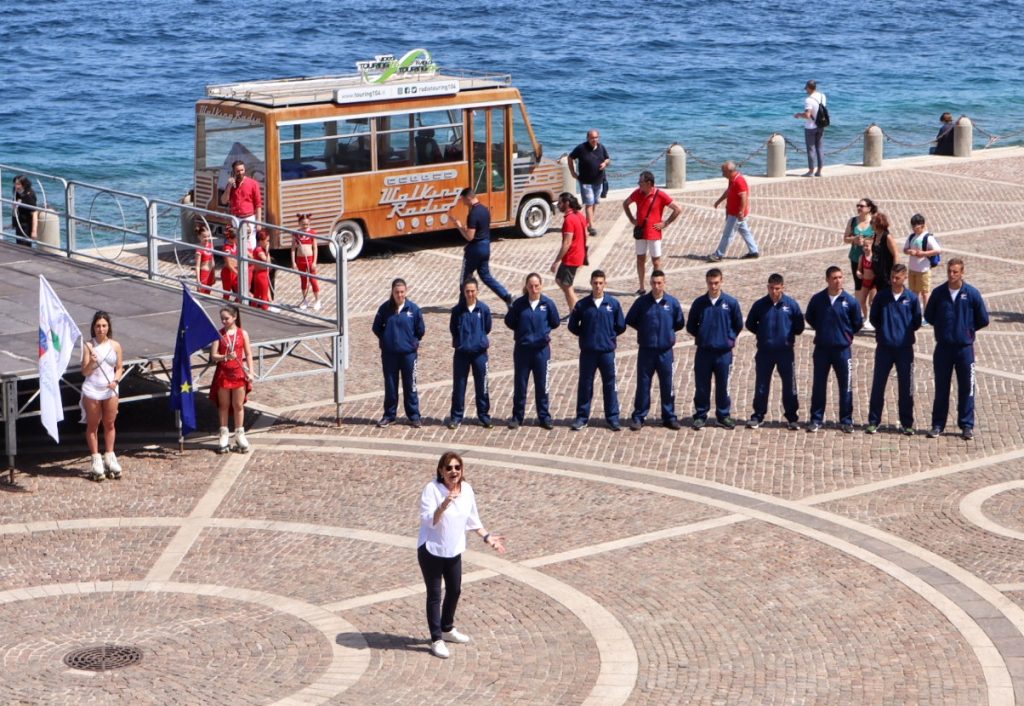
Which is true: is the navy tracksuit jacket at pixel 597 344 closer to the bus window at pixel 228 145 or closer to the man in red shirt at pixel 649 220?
the man in red shirt at pixel 649 220

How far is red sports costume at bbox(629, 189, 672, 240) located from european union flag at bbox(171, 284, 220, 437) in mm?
8321

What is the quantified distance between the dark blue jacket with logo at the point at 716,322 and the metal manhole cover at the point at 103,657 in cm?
733

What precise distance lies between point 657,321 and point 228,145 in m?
10.6

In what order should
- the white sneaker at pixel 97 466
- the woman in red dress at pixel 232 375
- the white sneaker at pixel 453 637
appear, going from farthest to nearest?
the woman in red dress at pixel 232 375
the white sneaker at pixel 97 466
the white sneaker at pixel 453 637

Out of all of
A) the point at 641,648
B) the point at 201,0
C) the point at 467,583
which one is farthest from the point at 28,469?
the point at 201,0

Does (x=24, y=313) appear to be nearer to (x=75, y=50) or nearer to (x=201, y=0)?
(x=75, y=50)

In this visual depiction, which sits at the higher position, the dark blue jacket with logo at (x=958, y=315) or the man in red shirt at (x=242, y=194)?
the man in red shirt at (x=242, y=194)

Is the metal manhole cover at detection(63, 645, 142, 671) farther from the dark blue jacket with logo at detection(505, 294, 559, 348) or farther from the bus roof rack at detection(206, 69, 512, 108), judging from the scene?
the bus roof rack at detection(206, 69, 512, 108)

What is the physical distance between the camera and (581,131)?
60406mm

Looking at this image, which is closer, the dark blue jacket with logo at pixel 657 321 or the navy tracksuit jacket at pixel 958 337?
the navy tracksuit jacket at pixel 958 337

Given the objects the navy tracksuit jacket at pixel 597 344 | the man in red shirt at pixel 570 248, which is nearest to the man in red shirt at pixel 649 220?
the man in red shirt at pixel 570 248

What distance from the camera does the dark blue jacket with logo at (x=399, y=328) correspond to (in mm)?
17266

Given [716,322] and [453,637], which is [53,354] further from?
[716,322]

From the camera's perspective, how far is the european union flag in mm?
16188
